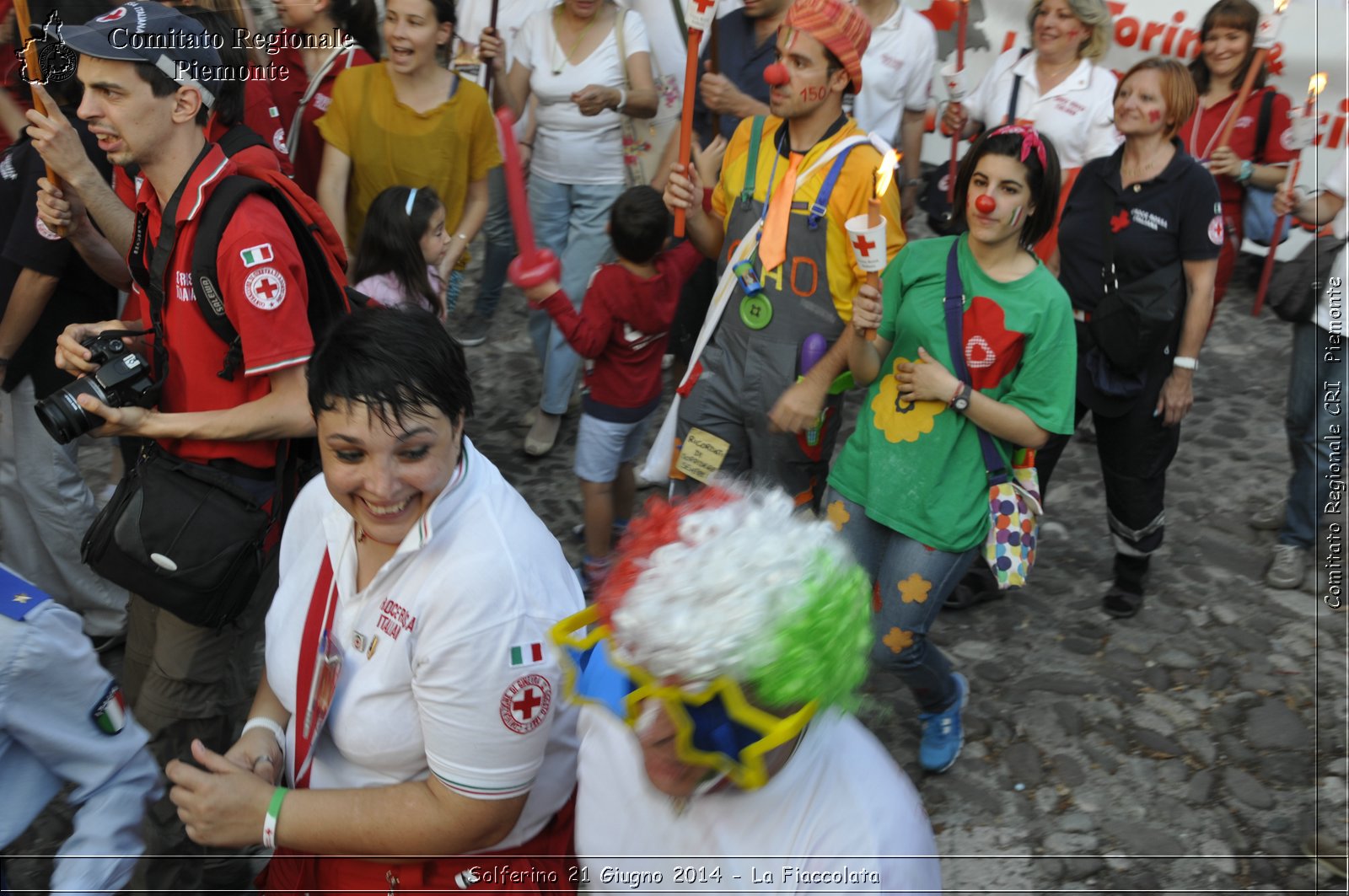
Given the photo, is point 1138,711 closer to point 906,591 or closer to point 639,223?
point 906,591

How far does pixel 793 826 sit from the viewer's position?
5.69 feet

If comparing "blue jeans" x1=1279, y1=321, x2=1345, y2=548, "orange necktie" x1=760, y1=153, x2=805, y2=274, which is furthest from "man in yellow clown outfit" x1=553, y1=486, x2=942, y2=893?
"blue jeans" x1=1279, y1=321, x2=1345, y2=548

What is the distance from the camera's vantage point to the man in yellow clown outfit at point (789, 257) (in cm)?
366

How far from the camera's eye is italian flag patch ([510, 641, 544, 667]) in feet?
6.74

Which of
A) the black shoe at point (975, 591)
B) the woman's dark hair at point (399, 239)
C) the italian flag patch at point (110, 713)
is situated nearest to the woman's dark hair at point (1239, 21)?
the black shoe at point (975, 591)

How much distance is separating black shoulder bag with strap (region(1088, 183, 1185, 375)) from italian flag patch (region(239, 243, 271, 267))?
9.61 ft

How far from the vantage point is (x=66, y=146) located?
3188mm

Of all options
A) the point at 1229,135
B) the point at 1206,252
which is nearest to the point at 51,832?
the point at 1206,252

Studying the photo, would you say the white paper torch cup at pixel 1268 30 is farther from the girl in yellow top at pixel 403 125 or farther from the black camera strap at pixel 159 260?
the black camera strap at pixel 159 260

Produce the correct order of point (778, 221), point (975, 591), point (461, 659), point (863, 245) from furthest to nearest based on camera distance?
point (975, 591) < point (778, 221) < point (863, 245) < point (461, 659)

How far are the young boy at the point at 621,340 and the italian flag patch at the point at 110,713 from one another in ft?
7.04

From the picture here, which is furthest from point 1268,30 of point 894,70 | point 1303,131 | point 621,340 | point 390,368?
point 390,368

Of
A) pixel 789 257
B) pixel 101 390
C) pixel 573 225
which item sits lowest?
pixel 573 225

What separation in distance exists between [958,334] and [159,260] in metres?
2.12
